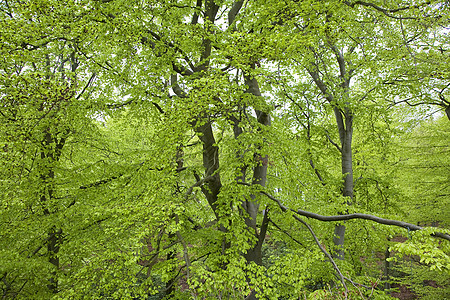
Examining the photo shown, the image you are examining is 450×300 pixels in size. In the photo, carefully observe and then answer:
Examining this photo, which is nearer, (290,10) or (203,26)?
(290,10)

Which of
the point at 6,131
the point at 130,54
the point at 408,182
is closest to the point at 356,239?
the point at 408,182

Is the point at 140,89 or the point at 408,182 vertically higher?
the point at 140,89

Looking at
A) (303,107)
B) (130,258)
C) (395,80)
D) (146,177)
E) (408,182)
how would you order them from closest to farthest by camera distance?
(130,258) < (146,177) < (395,80) < (303,107) < (408,182)

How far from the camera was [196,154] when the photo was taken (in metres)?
6.20

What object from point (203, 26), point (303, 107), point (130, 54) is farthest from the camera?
point (303, 107)

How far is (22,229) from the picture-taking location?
571 centimetres

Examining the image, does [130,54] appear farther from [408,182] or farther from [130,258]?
[408,182]

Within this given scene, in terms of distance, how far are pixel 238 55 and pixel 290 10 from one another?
1.86 metres

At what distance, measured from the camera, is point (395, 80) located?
25.6 ft

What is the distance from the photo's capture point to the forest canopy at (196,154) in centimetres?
437

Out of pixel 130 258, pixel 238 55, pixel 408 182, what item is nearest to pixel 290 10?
pixel 238 55

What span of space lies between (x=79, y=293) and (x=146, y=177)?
2147 millimetres

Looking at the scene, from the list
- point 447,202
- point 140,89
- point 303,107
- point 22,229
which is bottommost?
point 22,229

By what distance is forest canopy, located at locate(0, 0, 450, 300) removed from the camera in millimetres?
4371
